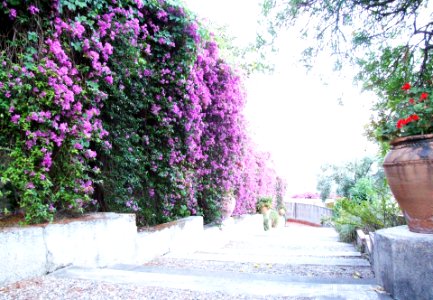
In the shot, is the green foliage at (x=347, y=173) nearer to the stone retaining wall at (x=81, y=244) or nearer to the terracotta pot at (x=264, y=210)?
the terracotta pot at (x=264, y=210)

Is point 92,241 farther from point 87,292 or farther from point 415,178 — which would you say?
point 415,178

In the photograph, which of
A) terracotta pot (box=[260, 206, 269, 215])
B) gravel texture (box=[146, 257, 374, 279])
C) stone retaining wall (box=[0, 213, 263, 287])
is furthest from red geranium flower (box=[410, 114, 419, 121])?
terracotta pot (box=[260, 206, 269, 215])

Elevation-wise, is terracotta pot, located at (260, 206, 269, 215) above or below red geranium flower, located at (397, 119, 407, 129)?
below

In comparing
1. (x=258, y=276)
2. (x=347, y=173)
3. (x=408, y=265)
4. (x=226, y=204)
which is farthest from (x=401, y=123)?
(x=347, y=173)

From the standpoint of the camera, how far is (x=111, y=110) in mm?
3547

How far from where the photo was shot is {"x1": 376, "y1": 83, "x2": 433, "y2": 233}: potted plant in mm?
2312

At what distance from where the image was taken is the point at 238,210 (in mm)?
7633

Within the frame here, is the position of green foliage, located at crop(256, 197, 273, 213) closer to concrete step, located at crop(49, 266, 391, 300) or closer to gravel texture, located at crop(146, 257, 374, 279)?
gravel texture, located at crop(146, 257, 374, 279)

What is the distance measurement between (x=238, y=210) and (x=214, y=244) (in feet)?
6.40

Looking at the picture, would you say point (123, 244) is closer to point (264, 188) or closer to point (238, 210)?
point (238, 210)

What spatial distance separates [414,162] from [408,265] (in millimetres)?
649

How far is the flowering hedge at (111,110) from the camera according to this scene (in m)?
2.55

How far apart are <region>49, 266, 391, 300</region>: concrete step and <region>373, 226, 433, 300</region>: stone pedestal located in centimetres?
11

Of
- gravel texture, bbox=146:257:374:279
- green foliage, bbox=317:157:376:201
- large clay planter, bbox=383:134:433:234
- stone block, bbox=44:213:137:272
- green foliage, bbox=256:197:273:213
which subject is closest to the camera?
large clay planter, bbox=383:134:433:234
